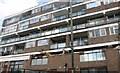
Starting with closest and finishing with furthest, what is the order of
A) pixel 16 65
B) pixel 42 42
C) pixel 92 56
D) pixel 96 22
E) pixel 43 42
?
pixel 92 56 → pixel 96 22 → pixel 43 42 → pixel 42 42 → pixel 16 65

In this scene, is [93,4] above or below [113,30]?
above

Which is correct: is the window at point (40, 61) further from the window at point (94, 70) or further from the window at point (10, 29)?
the window at point (10, 29)

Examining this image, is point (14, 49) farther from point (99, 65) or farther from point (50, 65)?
point (99, 65)

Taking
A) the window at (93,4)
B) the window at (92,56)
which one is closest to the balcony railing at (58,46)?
the window at (92,56)

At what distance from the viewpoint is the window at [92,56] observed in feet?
81.2

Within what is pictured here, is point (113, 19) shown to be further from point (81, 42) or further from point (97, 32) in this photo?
point (81, 42)

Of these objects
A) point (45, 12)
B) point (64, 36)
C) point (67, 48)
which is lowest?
point (67, 48)

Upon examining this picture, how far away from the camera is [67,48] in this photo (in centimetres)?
2970

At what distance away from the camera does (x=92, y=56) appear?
84.2 ft

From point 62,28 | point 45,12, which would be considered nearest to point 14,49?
point 45,12

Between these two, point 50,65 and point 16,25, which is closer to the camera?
point 50,65

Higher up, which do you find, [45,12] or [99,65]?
[45,12]

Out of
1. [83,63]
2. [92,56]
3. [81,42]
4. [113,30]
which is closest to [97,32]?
[113,30]

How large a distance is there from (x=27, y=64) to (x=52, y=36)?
7.75 meters
